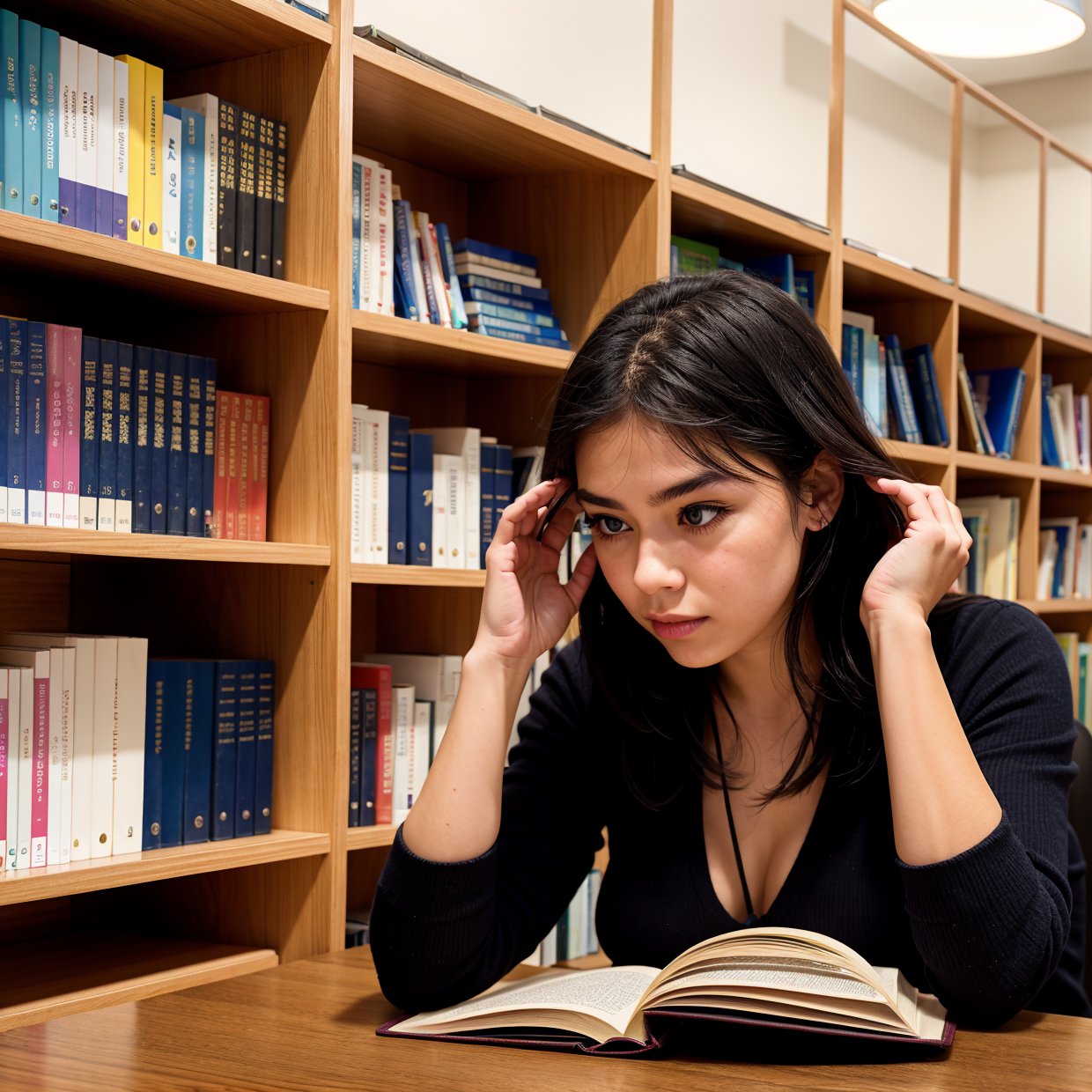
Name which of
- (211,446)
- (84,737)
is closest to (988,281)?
(211,446)

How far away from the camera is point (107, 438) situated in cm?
165

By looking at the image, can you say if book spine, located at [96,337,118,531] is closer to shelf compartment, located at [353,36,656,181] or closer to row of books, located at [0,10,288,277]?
row of books, located at [0,10,288,277]

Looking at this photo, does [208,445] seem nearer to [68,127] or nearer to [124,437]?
[124,437]

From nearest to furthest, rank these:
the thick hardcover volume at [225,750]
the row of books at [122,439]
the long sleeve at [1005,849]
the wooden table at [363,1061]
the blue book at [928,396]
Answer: the wooden table at [363,1061]
the long sleeve at [1005,849]
the row of books at [122,439]
the thick hardcover volume at [225,750]
the blue book at [928,396]

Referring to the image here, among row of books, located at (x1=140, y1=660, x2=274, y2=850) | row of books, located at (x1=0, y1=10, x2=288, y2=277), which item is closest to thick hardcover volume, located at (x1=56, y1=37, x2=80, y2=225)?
row of books, located at (x1=0, y1=10, x2=288, y2=277)

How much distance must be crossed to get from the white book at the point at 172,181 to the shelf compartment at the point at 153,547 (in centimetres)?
38

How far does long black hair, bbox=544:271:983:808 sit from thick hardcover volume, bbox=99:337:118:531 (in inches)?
22.5

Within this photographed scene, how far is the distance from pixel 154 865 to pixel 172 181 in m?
0.86

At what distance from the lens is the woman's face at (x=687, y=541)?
1264 millimetres

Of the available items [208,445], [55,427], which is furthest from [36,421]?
[208,445]

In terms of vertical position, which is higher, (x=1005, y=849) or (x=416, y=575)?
(x=416, y=575)

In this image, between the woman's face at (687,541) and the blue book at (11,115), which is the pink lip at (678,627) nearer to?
the woman's face at (687,541)

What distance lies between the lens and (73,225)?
160cm

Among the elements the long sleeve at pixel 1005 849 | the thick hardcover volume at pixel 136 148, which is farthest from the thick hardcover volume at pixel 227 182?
the long sleeve at pixel 1005 849
